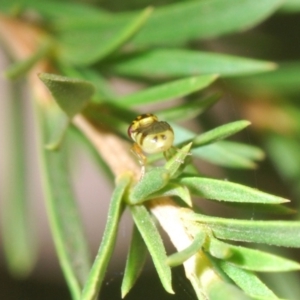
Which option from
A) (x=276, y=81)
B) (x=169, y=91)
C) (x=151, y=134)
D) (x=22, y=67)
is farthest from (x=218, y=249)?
(x=276, y=81)

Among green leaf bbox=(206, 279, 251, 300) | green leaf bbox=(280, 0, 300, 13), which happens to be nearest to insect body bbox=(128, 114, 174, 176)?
green leaf bbox=(206, 279, 251, 300)

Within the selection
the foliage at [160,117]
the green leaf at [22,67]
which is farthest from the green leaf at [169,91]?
the green leaf at [22,67]

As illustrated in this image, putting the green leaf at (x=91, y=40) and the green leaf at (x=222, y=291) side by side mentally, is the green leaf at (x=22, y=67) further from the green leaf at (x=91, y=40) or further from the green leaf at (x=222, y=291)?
the green leaf at (x=222, y=291)

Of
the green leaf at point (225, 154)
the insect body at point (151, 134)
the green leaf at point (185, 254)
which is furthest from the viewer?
the green leaf at point (225, 154)

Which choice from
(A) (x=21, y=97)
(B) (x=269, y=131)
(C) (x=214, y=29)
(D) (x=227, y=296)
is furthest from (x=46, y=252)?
(D) (x=227, y=296)

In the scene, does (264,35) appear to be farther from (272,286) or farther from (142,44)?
(272,286)

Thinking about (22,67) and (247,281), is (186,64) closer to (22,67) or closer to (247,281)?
(22,67)

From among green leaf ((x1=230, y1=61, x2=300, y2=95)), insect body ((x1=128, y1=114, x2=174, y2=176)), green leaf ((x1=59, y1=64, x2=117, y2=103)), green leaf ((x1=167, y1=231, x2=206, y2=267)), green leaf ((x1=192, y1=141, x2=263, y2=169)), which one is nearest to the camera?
green leaf ((x1=167, y1=231, x2=206, y2=267))

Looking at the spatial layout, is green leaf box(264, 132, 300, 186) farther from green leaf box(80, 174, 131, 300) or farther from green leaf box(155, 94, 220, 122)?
green leaf box(80, 174, 131, 300)
